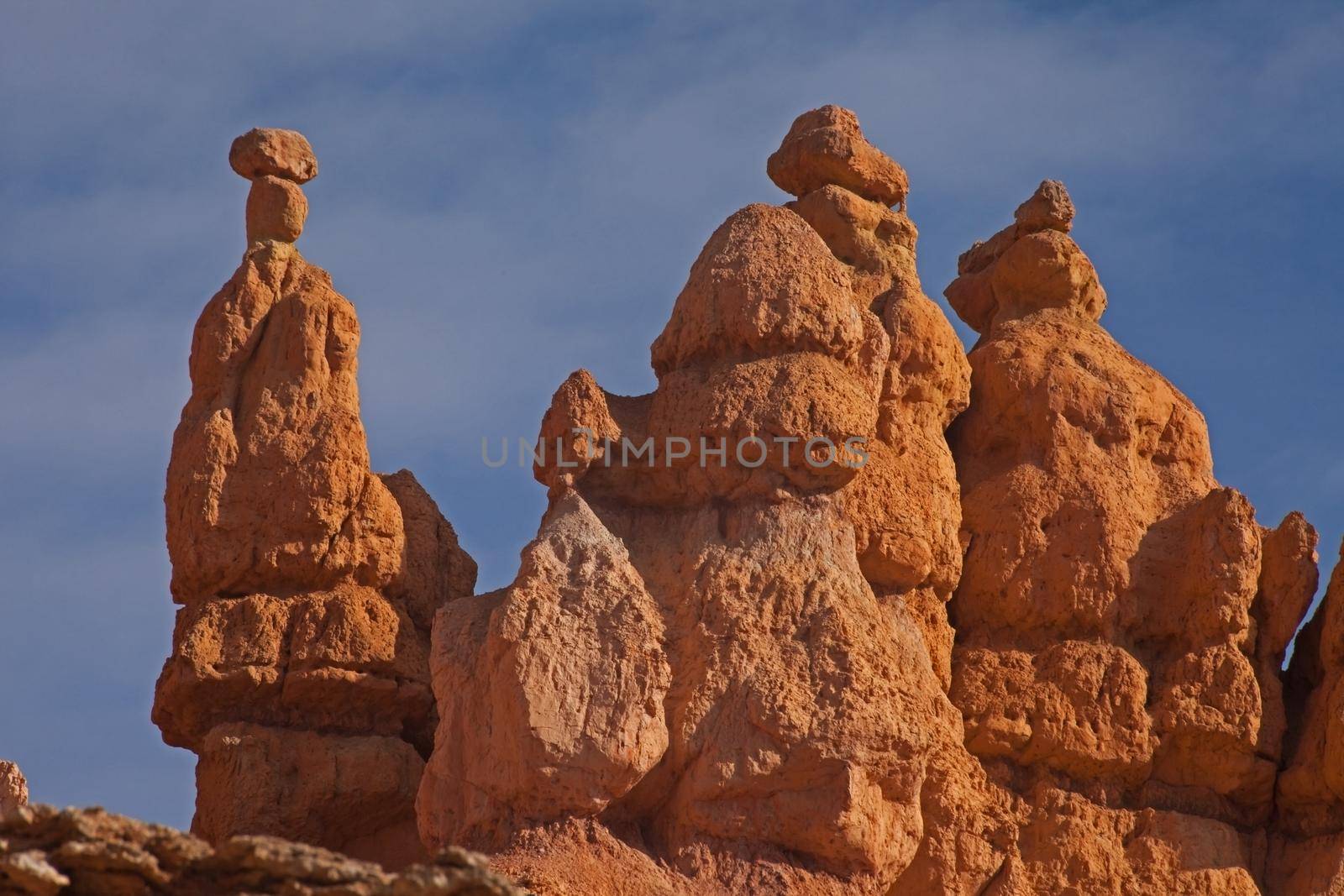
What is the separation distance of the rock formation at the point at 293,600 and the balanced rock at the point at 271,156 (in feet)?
3.54

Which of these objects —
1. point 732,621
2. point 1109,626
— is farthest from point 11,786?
point 1109,626

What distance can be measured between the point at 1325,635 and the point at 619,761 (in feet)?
16.7

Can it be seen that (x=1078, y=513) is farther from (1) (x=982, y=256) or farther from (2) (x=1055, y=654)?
(1) (x=982, y=256)

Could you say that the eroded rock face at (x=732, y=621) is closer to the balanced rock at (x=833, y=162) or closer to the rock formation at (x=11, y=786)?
the balanced rock at (x=833, y=162)

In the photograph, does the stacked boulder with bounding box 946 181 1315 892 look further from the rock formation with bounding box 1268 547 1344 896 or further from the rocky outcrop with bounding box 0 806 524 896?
the rocky outcrop with bounding box 0 806 524 896

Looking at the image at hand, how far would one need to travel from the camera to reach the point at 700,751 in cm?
1507

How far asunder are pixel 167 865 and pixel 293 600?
241 inches

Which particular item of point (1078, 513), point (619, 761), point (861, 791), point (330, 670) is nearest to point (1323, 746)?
point (1078, 513)

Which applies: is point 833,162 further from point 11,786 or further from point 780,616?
point 11,786

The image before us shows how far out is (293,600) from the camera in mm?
16547

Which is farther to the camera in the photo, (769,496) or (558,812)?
(769,496)

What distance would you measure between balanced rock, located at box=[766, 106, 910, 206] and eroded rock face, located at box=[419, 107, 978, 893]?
1433 millimetres

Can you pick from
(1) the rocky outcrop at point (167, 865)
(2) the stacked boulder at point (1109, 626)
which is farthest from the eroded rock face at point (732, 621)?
(1) the rocky outcrop at point (167, 865)

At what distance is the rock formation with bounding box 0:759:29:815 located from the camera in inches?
756
